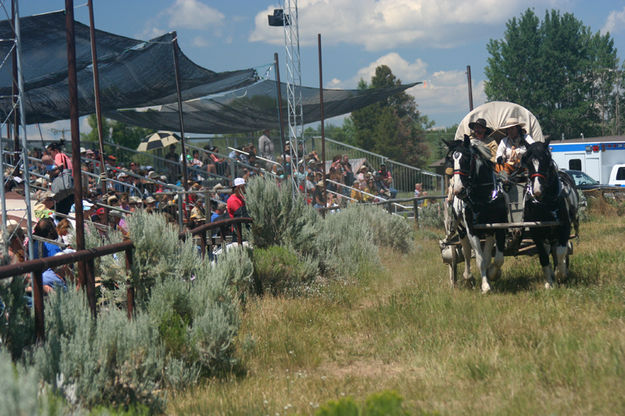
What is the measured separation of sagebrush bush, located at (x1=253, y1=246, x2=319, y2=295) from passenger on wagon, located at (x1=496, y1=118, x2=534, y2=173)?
11.1ft

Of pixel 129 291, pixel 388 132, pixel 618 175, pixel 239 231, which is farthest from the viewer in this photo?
pixel 388 132

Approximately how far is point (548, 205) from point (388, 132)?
7022 cm

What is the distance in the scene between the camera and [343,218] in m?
14.6

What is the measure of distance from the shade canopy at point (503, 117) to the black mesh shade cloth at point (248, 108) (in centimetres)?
1175

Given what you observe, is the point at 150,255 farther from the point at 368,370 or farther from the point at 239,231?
the point at 239,231

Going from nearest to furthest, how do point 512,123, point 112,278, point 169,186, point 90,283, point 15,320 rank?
point 15,320 < point 90,283 < point 112,278 < point 512,123 < point 169,186

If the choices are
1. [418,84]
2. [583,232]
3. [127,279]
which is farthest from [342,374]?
[418,84]

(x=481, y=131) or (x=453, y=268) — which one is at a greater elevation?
(x=481, y=131)

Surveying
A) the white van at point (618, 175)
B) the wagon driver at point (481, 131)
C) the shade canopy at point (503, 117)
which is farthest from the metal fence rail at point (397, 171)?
the wagon driver at point (481, 131)

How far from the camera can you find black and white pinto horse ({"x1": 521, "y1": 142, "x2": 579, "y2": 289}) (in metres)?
9.02

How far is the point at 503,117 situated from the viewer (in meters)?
10.6

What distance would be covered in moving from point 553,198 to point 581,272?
1814 mm

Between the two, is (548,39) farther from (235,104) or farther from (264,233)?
(264,233)

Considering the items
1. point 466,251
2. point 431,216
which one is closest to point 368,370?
point 466,251
